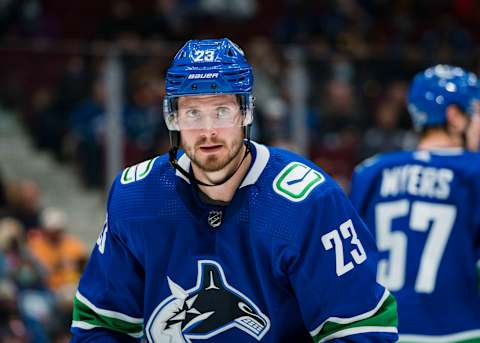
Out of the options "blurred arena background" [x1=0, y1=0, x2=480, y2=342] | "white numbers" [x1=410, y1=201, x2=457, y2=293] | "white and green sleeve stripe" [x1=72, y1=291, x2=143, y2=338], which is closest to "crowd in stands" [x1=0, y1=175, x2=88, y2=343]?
"blurred arena background" [x1=0, y1=0, x2=480, y2=342]

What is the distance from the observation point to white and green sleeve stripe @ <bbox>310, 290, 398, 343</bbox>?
8.50ft

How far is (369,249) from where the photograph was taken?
2648 millimetres

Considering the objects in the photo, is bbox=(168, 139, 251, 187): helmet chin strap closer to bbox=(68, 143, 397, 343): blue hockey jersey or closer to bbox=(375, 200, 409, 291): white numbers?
bbox=(68, 143, 397, 343): blue hockey jersey

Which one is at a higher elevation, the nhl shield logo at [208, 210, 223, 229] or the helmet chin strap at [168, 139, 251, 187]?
the helmet chin strap at [168, 139, 251, 187]

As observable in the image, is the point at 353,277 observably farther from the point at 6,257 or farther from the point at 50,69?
the point at 50,69

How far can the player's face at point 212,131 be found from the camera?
8.50 feet

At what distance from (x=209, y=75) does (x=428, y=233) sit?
5.17 ft

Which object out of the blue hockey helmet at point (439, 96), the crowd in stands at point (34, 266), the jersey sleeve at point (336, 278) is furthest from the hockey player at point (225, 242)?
the crowd in stands at point (34, 266)

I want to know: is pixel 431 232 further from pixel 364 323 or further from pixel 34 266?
pixel 34 266

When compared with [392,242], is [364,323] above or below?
above

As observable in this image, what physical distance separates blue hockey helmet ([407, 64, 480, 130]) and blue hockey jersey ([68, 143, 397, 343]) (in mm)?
1401

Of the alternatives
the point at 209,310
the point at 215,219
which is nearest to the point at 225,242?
the point at 215,219

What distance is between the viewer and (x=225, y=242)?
2.67 m

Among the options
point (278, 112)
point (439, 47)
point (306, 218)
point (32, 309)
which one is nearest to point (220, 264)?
Result: point (306, 218)
